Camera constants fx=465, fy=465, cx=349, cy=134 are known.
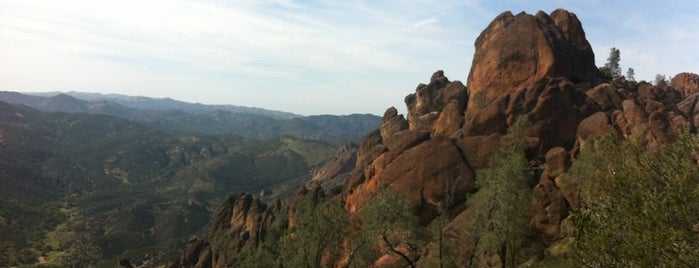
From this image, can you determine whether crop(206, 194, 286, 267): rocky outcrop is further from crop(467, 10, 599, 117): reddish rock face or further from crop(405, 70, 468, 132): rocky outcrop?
crop(467, 10, 599, 117): reddish rock face

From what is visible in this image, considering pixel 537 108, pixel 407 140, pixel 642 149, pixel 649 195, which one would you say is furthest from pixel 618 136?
pixel 649 195

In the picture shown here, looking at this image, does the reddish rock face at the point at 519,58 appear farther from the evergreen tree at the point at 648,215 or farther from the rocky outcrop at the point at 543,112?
the evergreen tree at the point at 648,215

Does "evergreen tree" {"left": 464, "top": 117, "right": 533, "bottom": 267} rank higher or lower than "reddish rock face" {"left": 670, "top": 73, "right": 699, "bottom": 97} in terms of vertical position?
Result: lower

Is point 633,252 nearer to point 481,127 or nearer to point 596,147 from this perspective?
point 596,147

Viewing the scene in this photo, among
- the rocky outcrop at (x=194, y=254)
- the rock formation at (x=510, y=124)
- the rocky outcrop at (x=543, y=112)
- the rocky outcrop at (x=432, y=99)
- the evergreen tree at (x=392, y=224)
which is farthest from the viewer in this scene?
the rocky outcrop at (x=432, y=99)

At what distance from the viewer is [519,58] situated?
108 metres

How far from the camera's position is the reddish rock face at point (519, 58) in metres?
106

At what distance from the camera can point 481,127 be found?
3615 inches

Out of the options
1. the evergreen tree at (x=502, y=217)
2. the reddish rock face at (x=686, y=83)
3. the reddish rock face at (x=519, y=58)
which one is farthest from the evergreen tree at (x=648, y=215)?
the reddish rock face at (x=686, y=83)

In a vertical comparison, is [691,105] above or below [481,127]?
above

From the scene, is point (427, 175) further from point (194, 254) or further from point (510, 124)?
point (194, 254)

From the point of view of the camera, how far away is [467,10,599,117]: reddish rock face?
106 meters

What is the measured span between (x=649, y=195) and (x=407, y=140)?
66759 millimetres

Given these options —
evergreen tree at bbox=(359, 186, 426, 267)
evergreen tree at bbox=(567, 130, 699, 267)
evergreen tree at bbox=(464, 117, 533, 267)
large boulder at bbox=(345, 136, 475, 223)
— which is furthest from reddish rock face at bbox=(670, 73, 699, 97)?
evergreen tree at bbox=(567, 130, 699, 267)
